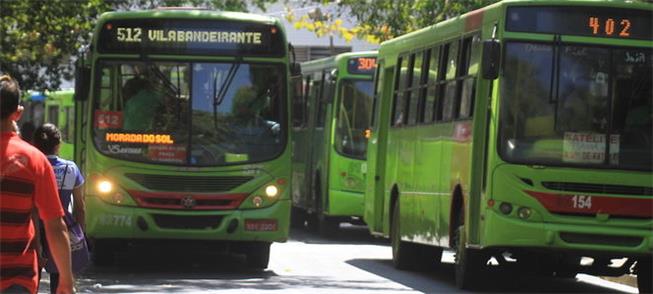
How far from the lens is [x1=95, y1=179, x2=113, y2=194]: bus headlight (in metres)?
17.6

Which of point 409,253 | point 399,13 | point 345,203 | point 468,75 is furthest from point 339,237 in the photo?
point 468,75

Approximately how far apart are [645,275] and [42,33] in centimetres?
1070

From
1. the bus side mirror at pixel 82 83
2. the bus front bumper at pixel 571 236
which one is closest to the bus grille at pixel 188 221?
the bus side mirror at pixel 82 83

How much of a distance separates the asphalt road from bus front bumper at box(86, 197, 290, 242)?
465 mm

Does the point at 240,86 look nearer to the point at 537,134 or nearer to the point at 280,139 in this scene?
the point at 280,139

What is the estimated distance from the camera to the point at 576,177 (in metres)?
14.9

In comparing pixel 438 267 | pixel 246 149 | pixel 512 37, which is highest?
pixel 512 37

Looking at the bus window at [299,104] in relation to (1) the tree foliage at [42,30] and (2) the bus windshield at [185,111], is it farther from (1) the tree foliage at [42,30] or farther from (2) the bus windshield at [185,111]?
(2) the bus windshield at [185,111]

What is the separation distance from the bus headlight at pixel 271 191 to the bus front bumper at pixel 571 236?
367 centimetres

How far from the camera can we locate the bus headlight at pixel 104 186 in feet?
57.8

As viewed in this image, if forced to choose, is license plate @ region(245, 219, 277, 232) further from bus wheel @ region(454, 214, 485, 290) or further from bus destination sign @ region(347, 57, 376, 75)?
bus destination sign @ region(347, 57, 376, 75)

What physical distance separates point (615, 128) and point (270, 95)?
178 inches

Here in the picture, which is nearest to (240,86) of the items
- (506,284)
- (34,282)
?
(506,284)

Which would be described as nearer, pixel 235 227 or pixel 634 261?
pixel 634 261
